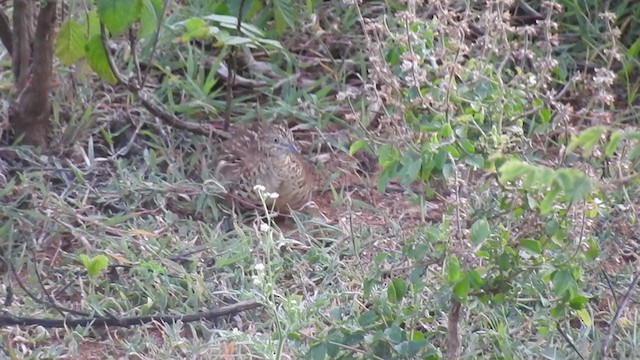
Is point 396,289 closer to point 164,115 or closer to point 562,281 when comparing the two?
point 562,281

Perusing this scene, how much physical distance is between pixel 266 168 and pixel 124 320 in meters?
1.22

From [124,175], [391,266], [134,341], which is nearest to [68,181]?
[124,175]

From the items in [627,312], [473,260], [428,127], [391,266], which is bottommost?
[627,312]

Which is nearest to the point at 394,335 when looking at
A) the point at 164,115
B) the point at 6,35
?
the point at 164,115

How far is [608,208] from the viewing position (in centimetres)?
341

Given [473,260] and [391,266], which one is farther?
[391,266]

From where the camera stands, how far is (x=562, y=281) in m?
3.05

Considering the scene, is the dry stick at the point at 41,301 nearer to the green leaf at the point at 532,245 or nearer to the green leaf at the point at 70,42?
the green leaf at the point at 70,42

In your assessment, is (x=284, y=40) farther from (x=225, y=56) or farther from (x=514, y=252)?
(x=514, y=252)

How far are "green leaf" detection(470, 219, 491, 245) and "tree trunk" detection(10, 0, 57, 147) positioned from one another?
229 cm

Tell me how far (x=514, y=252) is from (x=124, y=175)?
2242 millimetres

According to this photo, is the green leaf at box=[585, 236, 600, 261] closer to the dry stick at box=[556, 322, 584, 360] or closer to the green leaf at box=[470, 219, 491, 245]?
the green leaf at box=[470, 219, 491, 245]

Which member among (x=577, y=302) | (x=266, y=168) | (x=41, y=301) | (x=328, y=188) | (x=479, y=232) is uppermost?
(x=479, y=232)

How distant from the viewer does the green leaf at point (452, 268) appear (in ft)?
10.1
